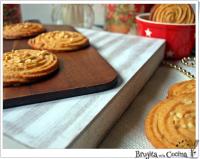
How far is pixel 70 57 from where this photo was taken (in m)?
0.61

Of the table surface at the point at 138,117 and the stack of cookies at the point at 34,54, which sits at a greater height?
the stack of cookies at the point at 34,54

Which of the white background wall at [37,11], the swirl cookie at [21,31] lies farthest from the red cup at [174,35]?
the white background wall at [37,11]

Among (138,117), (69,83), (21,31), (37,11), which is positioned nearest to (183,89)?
(138,117)

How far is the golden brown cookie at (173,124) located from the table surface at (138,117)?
0.04 metres

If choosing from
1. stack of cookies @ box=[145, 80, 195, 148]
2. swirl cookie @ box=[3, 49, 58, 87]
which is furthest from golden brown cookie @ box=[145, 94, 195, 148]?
swirl cookie @ box=[3, 49, 58, 87]

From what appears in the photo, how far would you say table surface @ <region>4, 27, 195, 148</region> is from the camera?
1.38ft

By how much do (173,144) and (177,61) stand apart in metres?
0.45

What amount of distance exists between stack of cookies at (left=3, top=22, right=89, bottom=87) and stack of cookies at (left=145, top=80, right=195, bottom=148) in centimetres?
22

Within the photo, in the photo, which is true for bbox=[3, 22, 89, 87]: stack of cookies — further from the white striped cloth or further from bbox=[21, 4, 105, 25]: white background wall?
bbox=[21, 4, 105, 25]: white background wall

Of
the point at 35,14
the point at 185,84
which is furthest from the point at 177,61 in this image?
the point at 35,14

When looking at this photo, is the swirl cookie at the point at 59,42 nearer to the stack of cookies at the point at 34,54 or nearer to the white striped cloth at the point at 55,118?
the stack of cookies at the point at 34,54

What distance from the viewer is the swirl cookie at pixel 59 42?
0.64 meters

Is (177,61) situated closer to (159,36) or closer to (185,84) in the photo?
Answer: (159,36)

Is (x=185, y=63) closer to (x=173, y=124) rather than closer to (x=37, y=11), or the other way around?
(x=173, y=124)
